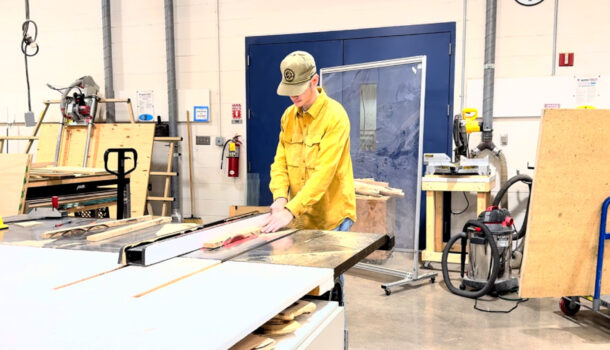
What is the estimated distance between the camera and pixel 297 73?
2.04m

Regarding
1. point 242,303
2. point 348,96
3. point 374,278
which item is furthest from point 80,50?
point 242,303

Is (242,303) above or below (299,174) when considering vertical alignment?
below

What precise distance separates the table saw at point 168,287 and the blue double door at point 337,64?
3222 mm

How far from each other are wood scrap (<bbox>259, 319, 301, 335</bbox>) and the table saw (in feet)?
0.06

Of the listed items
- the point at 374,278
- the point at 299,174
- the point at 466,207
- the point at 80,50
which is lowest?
the point at 374,278

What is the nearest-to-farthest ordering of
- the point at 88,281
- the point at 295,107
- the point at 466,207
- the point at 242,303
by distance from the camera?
1. the point at 242,303
2. the point at 88,281
3. the point at 295,107
4. the point at 466,207

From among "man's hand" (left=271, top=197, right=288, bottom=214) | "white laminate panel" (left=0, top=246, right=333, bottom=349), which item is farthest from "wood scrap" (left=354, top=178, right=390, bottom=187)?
"white laminate panel" (left=0, top=246, right=333, bottom=349)

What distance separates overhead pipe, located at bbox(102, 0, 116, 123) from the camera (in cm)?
562

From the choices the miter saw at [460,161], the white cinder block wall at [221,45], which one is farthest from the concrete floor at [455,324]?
the white cinder block wall at [221,45]

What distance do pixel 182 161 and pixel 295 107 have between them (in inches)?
144

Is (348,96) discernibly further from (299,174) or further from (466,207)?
(299,174)

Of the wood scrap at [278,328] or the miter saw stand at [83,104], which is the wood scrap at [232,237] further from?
the miter saw stand at [83,104]

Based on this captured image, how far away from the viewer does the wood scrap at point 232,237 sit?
156 centimetres

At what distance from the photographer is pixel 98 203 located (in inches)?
142
